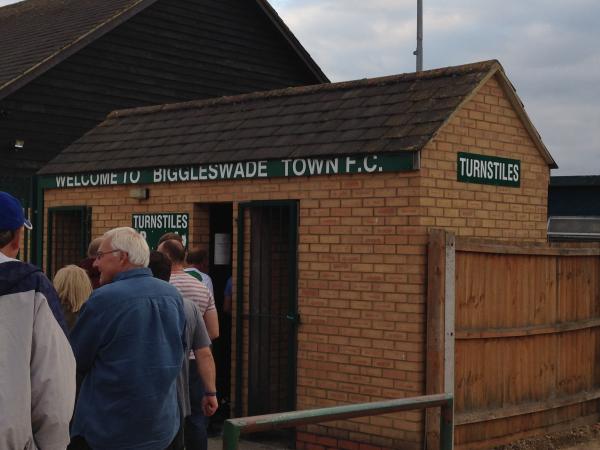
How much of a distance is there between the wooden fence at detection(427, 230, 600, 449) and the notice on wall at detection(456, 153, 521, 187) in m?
Answer: 0.60

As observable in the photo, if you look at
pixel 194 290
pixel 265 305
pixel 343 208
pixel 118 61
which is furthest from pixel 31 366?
pixel 118 61

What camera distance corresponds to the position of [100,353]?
449 cm

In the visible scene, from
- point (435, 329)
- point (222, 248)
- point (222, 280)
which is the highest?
point (222, 248)

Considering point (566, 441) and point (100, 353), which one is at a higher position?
point (100, 353)

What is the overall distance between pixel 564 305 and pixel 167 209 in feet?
12.6

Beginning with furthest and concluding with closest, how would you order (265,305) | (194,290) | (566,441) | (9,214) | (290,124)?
1. (290,124)
2. (265,305)
3. (566,441)
4. (194,290)
5. (9,214)

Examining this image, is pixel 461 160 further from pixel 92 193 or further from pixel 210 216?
pixel 92 193

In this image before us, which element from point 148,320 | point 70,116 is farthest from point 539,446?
point 70,116

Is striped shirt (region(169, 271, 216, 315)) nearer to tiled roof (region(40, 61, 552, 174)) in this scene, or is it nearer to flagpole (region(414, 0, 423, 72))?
tiled roof (region(40, 61, 552, 174))

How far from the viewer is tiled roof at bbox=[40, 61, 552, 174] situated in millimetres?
7875

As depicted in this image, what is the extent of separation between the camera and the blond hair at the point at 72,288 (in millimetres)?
5543

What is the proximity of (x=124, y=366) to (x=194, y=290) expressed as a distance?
257 cm

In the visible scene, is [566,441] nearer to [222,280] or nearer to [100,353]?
[222,280]

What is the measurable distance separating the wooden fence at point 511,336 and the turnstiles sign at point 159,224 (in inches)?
112
